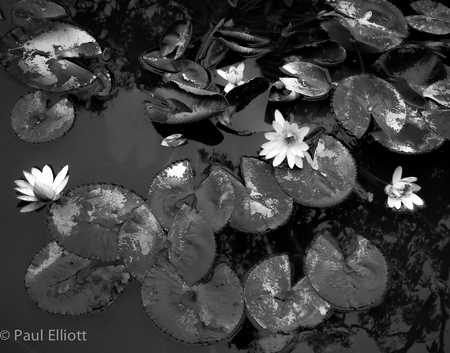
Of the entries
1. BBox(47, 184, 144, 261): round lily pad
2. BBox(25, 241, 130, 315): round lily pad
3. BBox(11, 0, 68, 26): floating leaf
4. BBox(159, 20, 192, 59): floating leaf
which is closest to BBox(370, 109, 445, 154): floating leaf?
BBox(159, 20, 192, 59): floating leaf

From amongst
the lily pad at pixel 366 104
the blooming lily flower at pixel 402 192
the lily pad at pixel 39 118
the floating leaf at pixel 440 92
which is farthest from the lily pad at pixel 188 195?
the floating leaf at pixel 440 92

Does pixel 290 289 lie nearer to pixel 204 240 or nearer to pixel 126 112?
pixel 204 240

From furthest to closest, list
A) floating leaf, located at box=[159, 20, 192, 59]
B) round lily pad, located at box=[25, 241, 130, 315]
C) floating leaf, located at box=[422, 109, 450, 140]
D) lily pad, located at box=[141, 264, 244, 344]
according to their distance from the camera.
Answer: floating leaf, located at box=[159, 20, 192, 59] → floating leaf, located at box=[422, 109, 450, 140] → round lily pad, located at box=[25, 241, 130, 315] → lily pad, located at box=[141, 264, 244, 344]

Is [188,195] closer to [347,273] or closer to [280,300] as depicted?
[280,300]

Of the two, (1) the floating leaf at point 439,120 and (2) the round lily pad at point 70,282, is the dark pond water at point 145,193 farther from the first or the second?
(1) the floating leaf at point 439,120

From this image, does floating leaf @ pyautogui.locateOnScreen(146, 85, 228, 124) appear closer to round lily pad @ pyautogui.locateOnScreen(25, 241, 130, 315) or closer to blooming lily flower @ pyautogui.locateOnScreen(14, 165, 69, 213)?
blooming lily flower @ pyautogui.locateOnScreen(14, 165, 69, 213)

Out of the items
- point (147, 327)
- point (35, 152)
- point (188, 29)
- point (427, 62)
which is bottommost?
point (147, 327)

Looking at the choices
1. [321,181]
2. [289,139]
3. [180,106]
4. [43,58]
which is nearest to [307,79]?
[289,139]

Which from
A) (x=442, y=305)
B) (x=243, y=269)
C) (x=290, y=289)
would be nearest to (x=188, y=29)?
(x=243, y=269)
